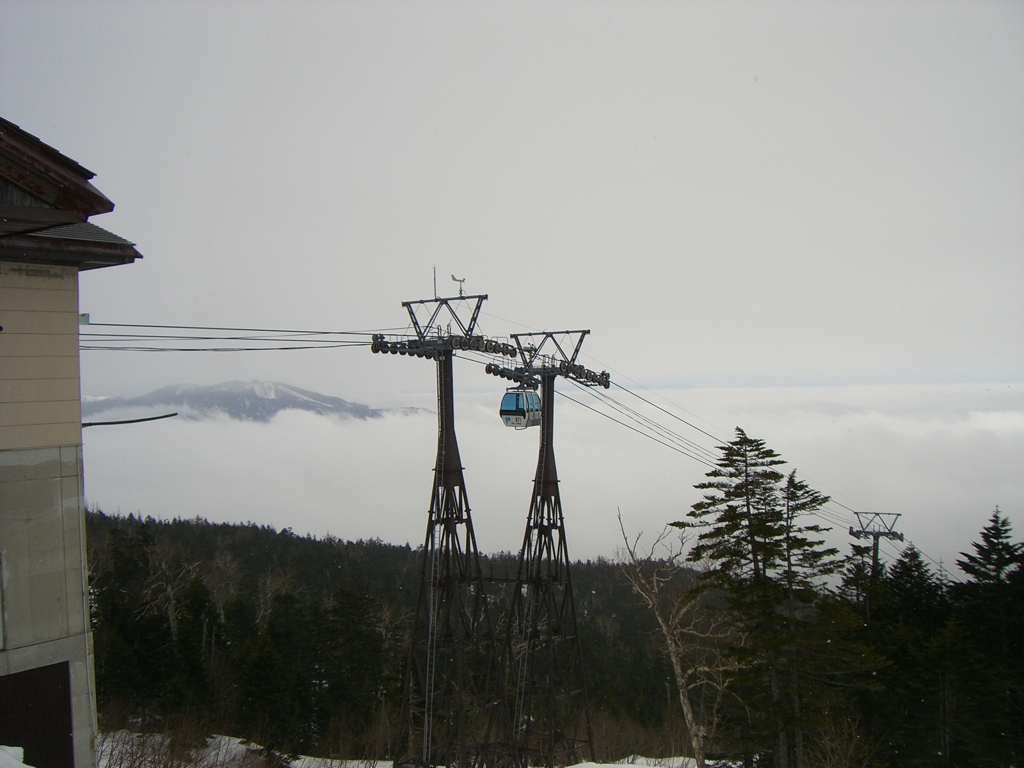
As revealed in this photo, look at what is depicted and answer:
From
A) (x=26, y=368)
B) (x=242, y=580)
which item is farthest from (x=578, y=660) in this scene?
(x=242, y=580)

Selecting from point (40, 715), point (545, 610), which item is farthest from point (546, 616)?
point (40, 715)

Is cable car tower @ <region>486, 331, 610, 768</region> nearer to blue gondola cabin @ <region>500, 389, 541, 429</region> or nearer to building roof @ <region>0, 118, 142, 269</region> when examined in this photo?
blue gondola cabin @ <region>500, 389, 541, 429</region>

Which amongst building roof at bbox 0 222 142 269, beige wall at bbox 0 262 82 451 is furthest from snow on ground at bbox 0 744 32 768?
building roof at bbox 0 222 142 269

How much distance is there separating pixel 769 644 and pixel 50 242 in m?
18.7

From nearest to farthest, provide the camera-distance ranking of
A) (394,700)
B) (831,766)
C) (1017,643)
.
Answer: (831,766) < (1017,643) < (394,700)

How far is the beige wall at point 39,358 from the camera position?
8.06 metres

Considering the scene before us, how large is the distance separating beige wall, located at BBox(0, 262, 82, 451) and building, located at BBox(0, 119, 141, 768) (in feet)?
0.04

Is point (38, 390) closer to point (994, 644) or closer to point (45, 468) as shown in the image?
point (45, 468)

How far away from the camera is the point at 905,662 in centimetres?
2477

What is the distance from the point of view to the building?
783 centimetres

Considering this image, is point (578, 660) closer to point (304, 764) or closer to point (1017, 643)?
point (1017, 643)

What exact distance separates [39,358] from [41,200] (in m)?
1.86

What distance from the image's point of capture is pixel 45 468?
27.5ft

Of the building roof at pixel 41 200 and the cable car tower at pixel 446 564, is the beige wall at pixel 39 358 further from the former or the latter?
the cable car tower at pixel 446 564
